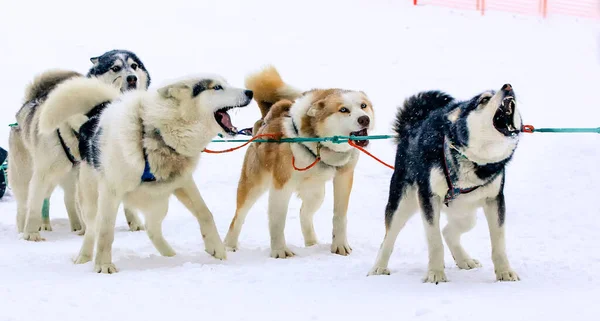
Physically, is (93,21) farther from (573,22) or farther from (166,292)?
(166,292)

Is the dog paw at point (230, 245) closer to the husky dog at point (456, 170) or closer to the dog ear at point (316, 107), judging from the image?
the dog ear at point (316, 107)

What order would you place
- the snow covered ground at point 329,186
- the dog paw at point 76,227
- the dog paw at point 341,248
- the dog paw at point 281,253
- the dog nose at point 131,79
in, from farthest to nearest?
the dog paw at point 76,227 → the dog nose at point 131,79 → the dog paw at point 341,248 → the dog paw at point 281,253 → the snow covered ground at point 329,186

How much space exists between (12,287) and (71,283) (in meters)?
0.30

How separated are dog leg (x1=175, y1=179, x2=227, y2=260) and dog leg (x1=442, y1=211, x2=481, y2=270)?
1.45 meters

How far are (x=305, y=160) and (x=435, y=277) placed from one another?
1688mm

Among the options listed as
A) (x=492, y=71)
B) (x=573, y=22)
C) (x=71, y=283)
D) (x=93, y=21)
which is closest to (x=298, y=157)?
(x=71, y=283)

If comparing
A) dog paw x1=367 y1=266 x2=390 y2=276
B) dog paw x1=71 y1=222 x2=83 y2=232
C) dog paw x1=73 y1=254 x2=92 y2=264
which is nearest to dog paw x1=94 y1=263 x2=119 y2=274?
dog paw x1=73 y1=254 x2=92 y2=264

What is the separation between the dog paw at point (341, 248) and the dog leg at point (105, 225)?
66.2 inches

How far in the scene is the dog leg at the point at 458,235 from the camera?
14.7 feet

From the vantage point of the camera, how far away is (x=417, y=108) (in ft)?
15.0

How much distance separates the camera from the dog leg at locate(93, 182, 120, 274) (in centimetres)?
454

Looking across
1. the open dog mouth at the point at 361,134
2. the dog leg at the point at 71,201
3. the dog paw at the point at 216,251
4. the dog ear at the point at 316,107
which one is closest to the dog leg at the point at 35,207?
the dog leg at the point at 71,201

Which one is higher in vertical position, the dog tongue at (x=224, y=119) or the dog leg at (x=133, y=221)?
the dog tongue at (x=224, y=119)

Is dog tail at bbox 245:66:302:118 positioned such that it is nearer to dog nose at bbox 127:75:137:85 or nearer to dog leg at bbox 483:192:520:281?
dog nose at bbox 127:75:137:85
